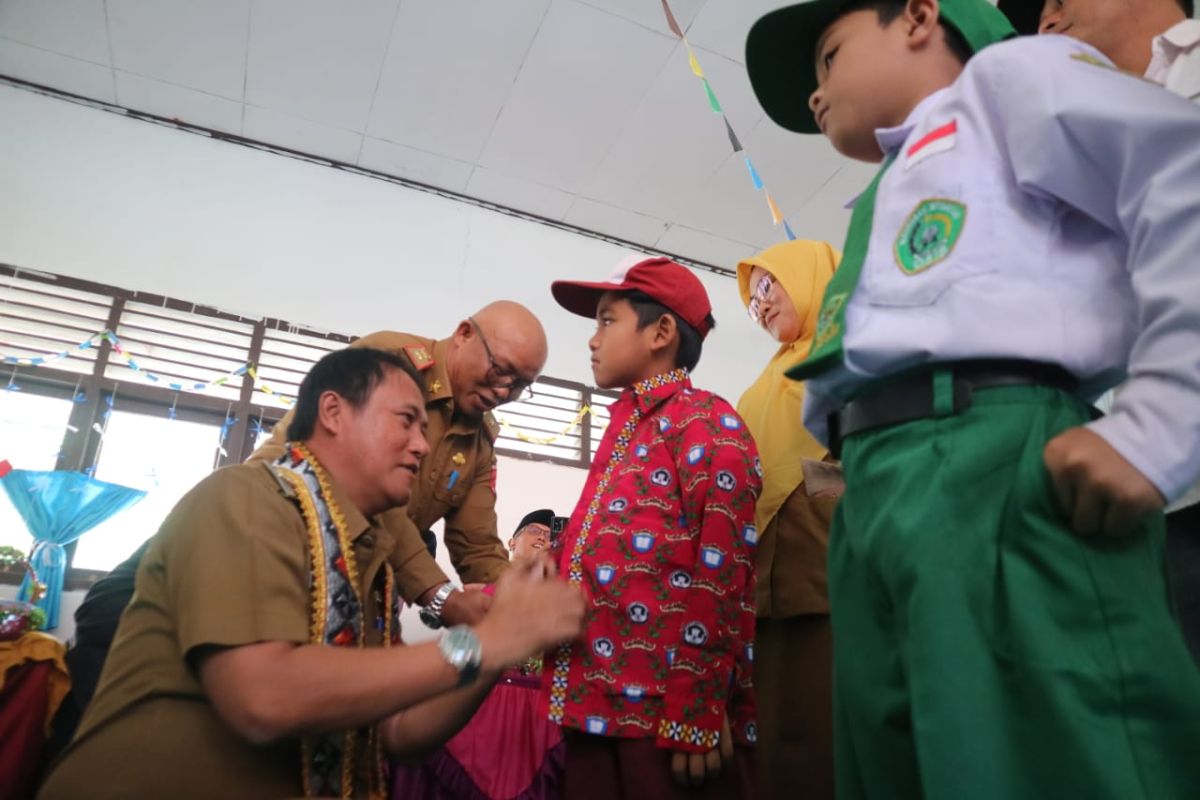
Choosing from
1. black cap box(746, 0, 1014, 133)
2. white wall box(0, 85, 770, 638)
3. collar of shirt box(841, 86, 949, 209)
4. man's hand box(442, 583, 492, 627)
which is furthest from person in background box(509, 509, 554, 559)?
collar of shirt box(841, 86, 949, 209)

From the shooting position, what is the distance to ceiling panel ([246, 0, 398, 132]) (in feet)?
11.2

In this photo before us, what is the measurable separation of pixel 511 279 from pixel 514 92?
119 cm

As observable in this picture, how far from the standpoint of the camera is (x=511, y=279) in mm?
4688

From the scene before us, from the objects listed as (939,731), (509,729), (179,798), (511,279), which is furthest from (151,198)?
(939,731)

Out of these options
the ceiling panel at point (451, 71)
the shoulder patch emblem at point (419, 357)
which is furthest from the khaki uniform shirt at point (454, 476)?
the ceiling panel at point (451, 71)

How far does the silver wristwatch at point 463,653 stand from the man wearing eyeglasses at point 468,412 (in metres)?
1.09

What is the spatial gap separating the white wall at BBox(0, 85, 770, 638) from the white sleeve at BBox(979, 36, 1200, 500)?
12.3 ft

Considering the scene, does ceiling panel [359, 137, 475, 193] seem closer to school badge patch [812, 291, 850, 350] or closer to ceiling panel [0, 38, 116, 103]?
ceiling panel [0, 38, 116, 103]

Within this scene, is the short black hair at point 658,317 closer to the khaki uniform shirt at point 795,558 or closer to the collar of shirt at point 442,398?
the khaki uniform shirt at point 795,558

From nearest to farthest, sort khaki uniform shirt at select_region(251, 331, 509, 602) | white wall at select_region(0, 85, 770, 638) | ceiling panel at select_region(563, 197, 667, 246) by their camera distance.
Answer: khaki uniform shirt at select_region(251, 331, 509, 602)
white wall at select_region(0, 85, 770, 638)
ceiling panel at select_region(563, 197, 667, 246)

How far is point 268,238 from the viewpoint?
4.23 m

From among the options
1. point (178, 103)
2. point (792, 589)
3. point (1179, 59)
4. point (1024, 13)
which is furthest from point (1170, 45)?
point (178, 103)

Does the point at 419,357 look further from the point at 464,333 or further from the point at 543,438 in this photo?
the point at 543,438

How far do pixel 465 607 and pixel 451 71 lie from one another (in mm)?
2998
